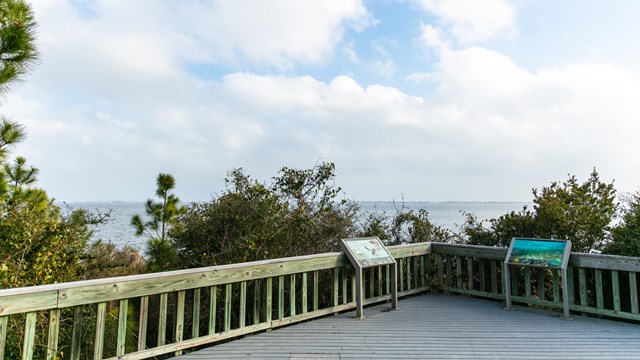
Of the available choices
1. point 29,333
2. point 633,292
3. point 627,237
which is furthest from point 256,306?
point 627,237

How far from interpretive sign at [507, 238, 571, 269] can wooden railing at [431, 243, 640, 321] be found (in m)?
0.23

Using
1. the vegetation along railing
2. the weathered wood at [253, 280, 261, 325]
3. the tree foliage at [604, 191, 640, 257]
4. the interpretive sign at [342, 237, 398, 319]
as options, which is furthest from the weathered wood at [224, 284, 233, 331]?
the tree foliage at [604, 191, 640, 257]

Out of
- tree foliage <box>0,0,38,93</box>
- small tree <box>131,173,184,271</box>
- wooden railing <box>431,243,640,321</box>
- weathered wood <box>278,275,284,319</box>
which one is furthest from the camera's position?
small tree <box>131,173,184,271</box>

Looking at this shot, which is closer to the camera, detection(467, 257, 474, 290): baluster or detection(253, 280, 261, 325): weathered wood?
detection(253, 280, 261, 325): weathered wood

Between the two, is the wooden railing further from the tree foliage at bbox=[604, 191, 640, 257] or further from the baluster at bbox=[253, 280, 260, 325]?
the baluster at bbox=[253, 280, 260, 325]

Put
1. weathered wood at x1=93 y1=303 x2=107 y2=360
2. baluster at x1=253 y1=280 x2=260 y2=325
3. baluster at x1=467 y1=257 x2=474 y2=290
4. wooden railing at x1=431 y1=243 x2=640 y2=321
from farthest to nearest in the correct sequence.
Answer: baluster at x1=467 y1=257 x2=474 y2=290 → wooden railing at x1=431 y1=243 x2=640 y2=321 → baluster at x1=253 y1=280 x2=260 y2=325 → weathered wood at x1=93 y1=303 x2=107 y2=360

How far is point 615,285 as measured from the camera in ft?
14.5

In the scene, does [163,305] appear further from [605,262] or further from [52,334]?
[605,262]

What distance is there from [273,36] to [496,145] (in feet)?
28.7

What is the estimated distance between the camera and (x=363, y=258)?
475 centimetres

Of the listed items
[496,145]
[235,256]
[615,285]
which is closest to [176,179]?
[235,256]

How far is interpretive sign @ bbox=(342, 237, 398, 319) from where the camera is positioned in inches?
183

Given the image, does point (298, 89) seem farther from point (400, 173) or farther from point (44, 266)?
point (44, 266)

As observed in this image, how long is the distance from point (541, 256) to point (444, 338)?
75.4 inches
